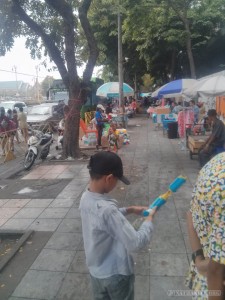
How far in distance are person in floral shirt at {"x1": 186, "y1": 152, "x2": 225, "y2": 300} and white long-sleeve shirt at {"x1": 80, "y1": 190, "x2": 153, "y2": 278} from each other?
0.42 metres

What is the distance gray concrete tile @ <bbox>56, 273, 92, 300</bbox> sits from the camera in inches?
134

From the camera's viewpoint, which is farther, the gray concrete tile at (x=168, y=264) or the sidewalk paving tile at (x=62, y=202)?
the sidewalk paving tile at (x=62, y=202)

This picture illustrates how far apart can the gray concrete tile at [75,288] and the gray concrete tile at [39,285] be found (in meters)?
0.07

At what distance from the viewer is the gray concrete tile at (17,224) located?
5314 millimetres

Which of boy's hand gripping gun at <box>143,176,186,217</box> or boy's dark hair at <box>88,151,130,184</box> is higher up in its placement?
boy's dark hair at <box>88,151,130,184</box>

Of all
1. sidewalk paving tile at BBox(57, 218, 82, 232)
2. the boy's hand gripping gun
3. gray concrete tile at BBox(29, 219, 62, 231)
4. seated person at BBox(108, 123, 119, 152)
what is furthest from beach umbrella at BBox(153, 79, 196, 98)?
the boy's hand gripping gun

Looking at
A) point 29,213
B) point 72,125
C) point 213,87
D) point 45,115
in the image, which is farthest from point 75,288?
point 45,115

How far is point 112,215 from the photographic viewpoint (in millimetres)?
1981

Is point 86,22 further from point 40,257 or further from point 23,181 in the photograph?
point 40,257

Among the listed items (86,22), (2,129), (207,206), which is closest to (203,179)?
(207,206)

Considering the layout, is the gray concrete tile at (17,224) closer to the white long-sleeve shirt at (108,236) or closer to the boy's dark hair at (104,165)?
the white long-sleeve shirt at (108,236)

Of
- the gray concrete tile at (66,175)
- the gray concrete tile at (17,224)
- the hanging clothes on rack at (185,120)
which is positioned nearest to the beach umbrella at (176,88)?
the hanging clothes on rack at (185,120)

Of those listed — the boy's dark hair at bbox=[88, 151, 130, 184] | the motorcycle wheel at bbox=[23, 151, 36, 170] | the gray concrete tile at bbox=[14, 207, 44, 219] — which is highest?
the boy's dark hair at bbox=[88, 151, 130, 184]

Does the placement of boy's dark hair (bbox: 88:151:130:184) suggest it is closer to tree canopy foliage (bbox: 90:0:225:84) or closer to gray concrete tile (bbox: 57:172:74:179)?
gray concrete tile (bbox: 57:172:74:179)
